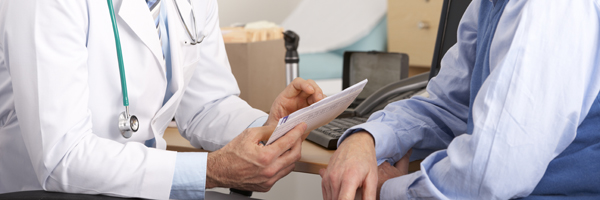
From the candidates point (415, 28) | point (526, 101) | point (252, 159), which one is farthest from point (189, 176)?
point (415, 28)

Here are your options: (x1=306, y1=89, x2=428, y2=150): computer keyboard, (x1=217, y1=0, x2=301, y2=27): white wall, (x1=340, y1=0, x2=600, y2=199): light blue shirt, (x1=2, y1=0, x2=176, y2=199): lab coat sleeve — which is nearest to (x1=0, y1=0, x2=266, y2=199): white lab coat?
(x1=2, y1=0, x2=176, y2=199): lab coat sleeve

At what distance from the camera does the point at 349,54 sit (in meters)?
2.00

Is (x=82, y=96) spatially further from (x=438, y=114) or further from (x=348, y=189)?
(x=438, y=114)

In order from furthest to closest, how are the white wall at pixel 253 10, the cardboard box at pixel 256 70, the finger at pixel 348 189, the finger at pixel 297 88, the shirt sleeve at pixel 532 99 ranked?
the white wall at pixel 253 10 → the cardboard box at pixel 256 70 → the finger at pixel 297 88 → the finger at pixel 348 189 → the shirt sleeve at pixel 532 99

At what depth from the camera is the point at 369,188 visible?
0.83m

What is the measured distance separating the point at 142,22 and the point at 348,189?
0.58 metres

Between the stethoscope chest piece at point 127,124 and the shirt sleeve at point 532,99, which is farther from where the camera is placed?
the stethoscope chest piece at point 127,124

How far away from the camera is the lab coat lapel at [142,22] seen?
40.1 inches

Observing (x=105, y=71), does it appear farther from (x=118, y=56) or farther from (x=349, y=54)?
(x=349, y=54)

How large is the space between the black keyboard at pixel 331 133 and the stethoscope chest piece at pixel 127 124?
411 millimetres

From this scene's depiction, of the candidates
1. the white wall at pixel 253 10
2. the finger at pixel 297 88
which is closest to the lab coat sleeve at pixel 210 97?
the finger at pixel 297 88

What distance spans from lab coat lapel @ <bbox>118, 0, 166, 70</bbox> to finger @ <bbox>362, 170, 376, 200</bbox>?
55 cm

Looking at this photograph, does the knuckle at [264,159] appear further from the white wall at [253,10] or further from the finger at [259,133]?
the white wall at [253,10]

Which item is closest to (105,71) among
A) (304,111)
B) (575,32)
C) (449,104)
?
(304,111)
